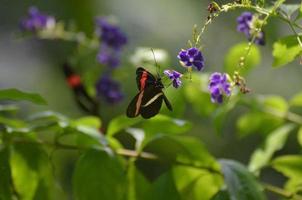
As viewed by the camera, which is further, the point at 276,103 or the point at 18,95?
the point at 276,103

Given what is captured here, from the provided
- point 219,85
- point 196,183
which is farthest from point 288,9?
point 196,183

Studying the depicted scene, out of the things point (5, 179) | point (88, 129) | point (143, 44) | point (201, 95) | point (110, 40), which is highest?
point (143, 44)

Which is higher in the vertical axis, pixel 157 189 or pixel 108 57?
pixel 108 57

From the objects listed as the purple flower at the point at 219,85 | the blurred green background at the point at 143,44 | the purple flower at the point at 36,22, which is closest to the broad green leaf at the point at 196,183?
the purple flower at the point at 219,85

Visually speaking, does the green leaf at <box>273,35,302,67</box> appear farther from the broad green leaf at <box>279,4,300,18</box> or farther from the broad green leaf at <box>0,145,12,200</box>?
the broad green leaf at <box>0,145,12,200</box>

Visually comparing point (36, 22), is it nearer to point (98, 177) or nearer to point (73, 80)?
point (73, 80)

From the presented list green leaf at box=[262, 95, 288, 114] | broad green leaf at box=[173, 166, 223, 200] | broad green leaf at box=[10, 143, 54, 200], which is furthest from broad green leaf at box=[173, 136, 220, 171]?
green leaf at box=[262, 95, 288, 114]

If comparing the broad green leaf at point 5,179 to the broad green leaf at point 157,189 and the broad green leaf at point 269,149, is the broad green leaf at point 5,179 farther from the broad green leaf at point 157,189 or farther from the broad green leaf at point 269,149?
the broad green leaf at point 269,149
